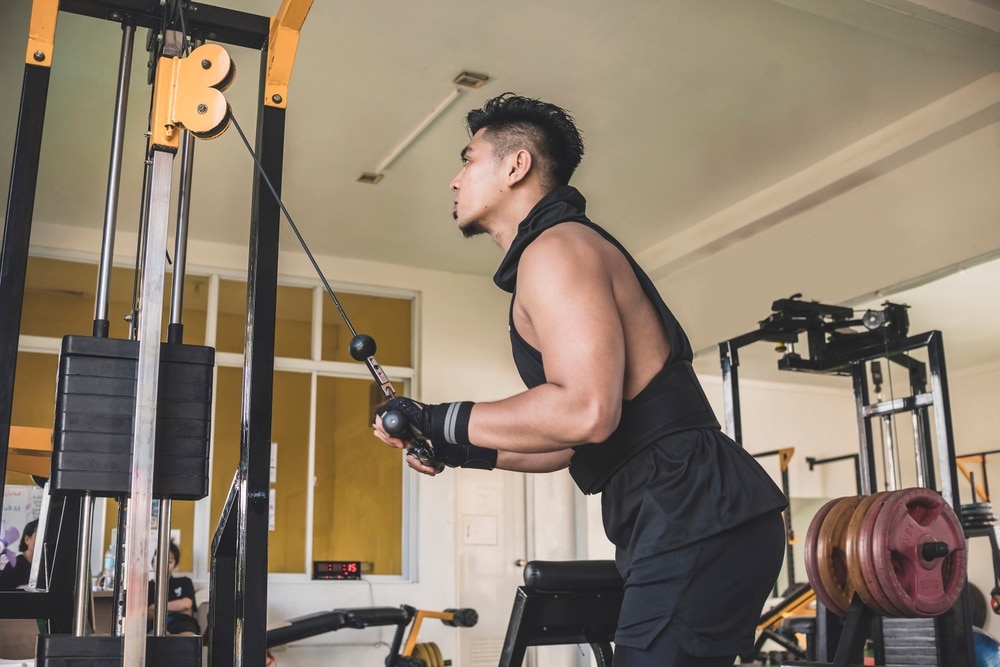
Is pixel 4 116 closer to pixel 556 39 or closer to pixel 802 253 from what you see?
pixel 556 39

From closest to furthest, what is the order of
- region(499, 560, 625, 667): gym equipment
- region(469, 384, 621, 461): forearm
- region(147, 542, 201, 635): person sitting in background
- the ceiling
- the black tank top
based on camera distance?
region(469, 384, 621, 461): forearm
the black tank top
region(499, 560, 625, 667): gym equipment
the ceiling
region(147, 542, 201, 635): person sitting in background

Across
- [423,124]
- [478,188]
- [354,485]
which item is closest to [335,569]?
[354,485]

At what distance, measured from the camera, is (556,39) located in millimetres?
4750

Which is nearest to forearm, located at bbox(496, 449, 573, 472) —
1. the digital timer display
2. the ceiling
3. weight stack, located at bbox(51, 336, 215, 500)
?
weight stack, located at bbox(51, 336, 215, 500)

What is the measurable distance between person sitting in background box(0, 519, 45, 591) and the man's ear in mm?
4967

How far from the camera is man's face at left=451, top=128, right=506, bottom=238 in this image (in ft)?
5.72

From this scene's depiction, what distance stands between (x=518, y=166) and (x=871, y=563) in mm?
2750

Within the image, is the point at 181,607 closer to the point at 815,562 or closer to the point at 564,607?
the point at 564,607

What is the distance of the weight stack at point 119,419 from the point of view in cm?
159

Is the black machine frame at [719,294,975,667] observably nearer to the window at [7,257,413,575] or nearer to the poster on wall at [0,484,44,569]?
the window at [7,257,413,575]

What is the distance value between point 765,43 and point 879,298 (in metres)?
1.98

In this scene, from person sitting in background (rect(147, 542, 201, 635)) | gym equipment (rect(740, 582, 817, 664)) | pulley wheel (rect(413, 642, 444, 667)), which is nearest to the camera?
person sitting in background (rect(147, 542, 201, 635))

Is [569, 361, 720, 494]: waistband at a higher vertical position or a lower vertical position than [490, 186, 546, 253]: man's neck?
lower

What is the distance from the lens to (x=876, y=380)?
5.39 m
